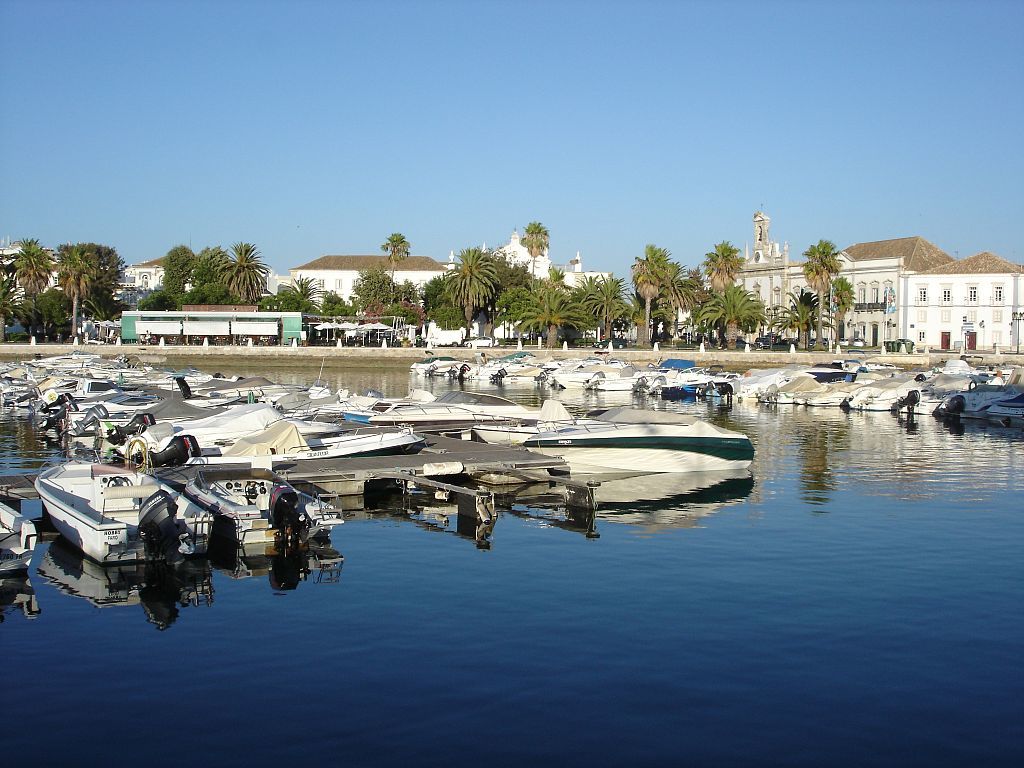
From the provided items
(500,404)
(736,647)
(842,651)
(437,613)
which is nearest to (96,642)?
(437,613)

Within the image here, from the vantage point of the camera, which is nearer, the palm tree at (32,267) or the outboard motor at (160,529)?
the outboard motor at (160,529)

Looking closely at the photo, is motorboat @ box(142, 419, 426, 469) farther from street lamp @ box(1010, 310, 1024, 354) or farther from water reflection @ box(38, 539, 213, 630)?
street lamp @ box(1010, 310, 1024, 354)

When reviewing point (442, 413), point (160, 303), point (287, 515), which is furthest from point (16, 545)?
point (160, 303)

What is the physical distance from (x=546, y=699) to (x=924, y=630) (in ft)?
22.1

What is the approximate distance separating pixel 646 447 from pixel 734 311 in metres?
78.8

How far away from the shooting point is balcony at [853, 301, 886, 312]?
397 ft

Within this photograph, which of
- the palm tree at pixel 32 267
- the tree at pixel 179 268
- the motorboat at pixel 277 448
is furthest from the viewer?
the tree at pixel 179 268

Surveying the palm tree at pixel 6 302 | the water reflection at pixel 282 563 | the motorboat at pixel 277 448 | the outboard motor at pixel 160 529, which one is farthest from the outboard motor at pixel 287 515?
the palm tree at pixel 6 302

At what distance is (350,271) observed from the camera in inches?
6521

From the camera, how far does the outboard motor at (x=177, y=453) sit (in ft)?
95.7

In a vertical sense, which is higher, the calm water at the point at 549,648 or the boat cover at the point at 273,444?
the boat cover at the point at 273,444

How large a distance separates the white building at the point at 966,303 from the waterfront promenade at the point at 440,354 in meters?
7.61

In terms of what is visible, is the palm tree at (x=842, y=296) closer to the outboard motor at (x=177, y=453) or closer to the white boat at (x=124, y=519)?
the outboard motor at (x=177, y=453)

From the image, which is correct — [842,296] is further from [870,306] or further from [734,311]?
[734,311]
